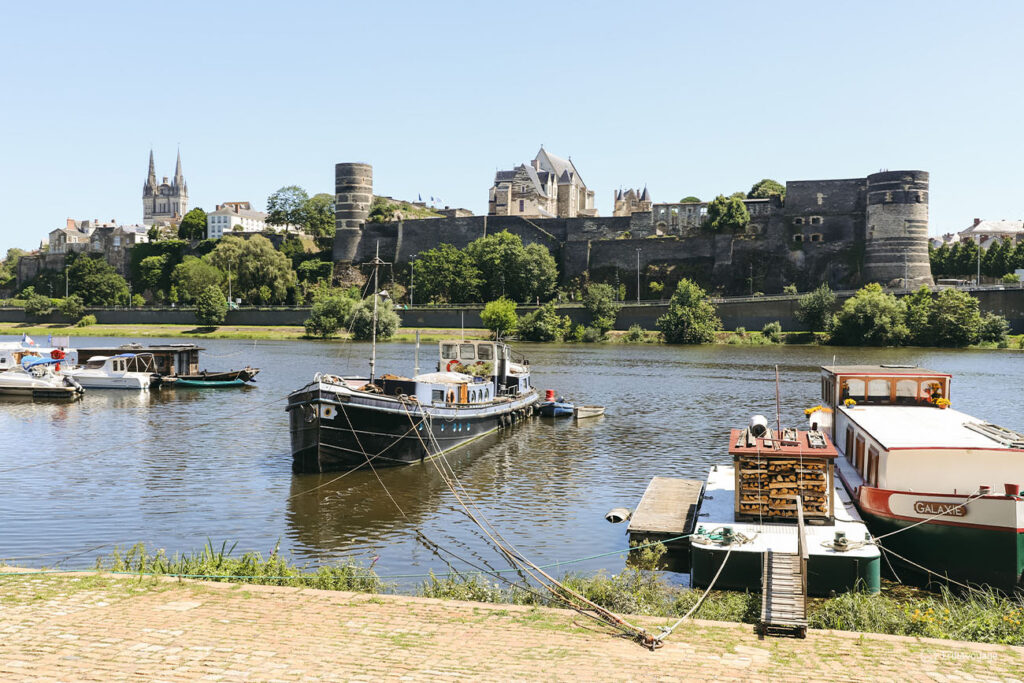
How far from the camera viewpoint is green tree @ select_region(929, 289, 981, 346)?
7631cm

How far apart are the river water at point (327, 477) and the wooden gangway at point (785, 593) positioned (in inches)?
144

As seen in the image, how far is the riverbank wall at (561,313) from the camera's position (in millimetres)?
83669

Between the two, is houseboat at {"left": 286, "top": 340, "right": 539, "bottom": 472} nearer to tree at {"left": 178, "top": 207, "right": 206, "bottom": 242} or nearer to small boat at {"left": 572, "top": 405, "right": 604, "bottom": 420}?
small boat at {"left": 572, "top": 405, "right": 604, "bottom": 420}

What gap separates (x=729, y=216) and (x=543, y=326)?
29.4 metres

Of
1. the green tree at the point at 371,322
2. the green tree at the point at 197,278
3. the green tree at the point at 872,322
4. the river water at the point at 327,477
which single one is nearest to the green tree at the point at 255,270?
the green tree at the point at 197,278

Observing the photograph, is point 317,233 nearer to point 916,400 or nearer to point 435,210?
point 435,210

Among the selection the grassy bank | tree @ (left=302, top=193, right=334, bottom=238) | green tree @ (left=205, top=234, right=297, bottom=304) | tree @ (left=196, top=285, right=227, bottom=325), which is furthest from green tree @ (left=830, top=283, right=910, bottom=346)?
tree @ (left=302, top=193, right=334, bottom=238)

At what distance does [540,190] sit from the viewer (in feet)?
414

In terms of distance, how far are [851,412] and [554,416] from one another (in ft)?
58.8

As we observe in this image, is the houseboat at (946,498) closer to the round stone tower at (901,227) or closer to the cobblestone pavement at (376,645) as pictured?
the cobblestone pavement at (376,645)

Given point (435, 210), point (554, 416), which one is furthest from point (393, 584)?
point (435, 210)

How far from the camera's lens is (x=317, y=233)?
132m

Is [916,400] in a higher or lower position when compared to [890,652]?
higher

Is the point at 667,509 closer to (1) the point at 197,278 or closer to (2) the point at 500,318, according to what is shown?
(2) the point at 500,318
